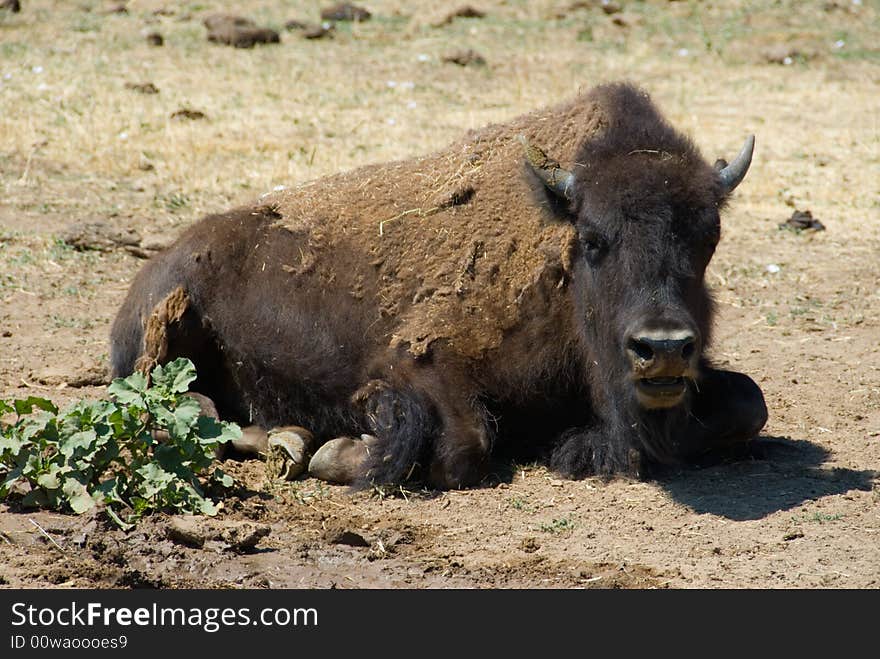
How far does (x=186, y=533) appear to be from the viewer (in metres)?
5.04

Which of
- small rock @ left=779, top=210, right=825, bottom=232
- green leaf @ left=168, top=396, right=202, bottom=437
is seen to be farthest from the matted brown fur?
small rock @ left=779, top=210, right=825, bottom=232

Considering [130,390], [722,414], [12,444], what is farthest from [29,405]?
[722,414]

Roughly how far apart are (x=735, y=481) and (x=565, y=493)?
83cm

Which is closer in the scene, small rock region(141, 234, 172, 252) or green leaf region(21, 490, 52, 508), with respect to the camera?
green leaf region(21, 490, 52, 508)

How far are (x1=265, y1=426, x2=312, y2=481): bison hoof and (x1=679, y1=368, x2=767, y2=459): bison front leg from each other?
1921 millimetres

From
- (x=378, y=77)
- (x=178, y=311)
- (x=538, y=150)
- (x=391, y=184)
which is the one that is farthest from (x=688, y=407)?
(x=378, y=77)

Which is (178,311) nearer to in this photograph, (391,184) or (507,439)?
(391,184)

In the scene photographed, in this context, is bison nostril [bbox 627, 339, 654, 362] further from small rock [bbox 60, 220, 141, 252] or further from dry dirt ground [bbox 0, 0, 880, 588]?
small rock [bbox 60, 220, 141, 252]

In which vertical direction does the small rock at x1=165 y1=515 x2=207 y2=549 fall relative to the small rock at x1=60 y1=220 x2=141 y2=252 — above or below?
above

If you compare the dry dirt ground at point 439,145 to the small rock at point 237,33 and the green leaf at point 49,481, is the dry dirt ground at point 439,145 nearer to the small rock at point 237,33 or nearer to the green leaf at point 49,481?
the green leaf at point 49,481

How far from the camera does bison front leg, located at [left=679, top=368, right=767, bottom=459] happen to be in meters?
6.07

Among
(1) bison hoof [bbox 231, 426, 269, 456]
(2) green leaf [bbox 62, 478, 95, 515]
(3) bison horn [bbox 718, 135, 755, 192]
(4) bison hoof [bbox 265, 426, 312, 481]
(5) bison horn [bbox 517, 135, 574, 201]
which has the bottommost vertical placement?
(1) bison hoof [bbox 231, 426, 269, 456]

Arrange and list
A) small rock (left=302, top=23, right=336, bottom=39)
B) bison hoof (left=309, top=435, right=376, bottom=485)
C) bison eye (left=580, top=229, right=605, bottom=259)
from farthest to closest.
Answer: small rock (left=302, top=23, right=336, bottom=39), bison hoof (left=309, top=435, right=376, bottom=485), bison eye (left=580, top=229, right=605, bottom=259)

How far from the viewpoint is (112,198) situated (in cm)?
1062
